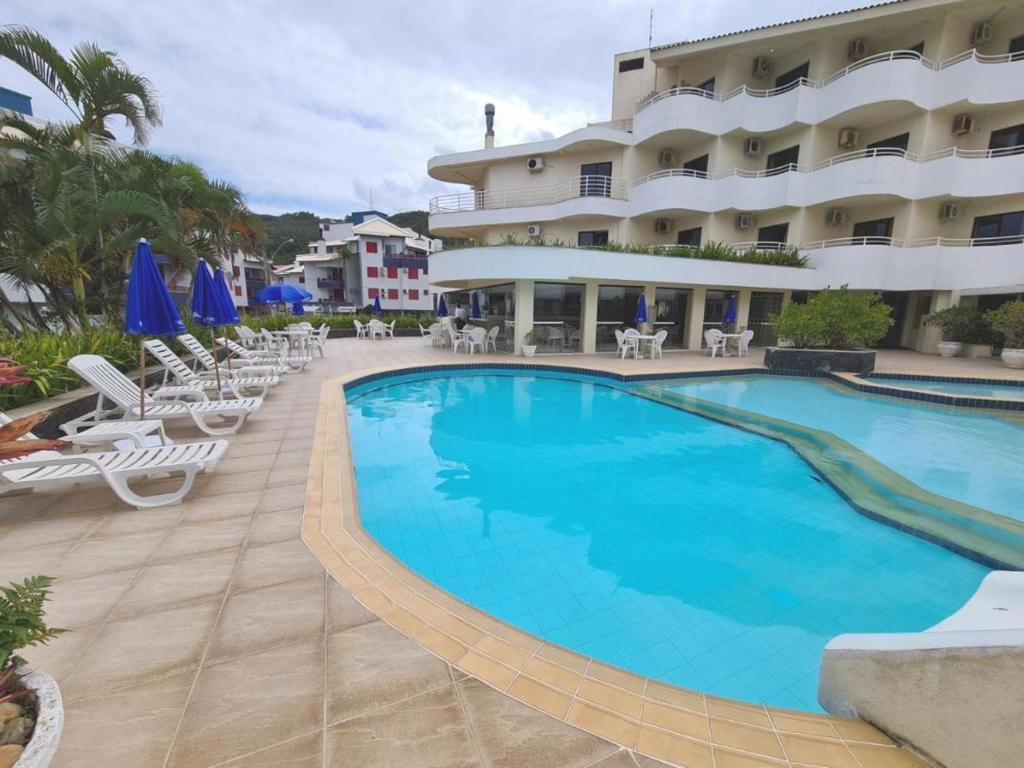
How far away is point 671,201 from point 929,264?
30.1 ft

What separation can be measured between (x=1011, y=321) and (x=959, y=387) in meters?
4.38

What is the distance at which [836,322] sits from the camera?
12.4 meters

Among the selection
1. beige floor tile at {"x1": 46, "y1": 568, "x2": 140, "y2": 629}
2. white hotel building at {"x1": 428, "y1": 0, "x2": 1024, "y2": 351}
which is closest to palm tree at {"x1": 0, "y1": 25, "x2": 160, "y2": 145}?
white hotel building at {"x1": 428, "y1": 0, "x2": 1024, "y2": 351}

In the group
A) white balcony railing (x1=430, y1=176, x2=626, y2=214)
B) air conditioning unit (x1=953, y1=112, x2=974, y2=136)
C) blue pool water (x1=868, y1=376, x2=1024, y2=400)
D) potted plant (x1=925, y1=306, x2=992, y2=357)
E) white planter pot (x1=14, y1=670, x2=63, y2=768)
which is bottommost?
blue pool water (x1=868, y1=376, x2=1024, y2=400)

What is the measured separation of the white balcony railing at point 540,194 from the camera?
1875cm

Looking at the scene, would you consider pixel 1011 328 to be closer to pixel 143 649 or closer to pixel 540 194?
pixel 540 194

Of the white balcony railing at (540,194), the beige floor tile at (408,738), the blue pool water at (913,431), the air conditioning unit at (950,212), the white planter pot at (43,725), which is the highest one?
the white balcony railing at (540,194)

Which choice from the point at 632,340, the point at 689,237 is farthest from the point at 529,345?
the point at 689,237

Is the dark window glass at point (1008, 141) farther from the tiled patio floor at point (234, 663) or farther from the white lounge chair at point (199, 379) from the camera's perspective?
the white lounge chair at point (199, 379)

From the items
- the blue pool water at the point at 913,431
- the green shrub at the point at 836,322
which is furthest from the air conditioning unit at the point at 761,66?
the blue pool water at the point at 913,431

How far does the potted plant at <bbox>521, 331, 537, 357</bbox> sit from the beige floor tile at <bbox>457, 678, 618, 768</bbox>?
496 inches

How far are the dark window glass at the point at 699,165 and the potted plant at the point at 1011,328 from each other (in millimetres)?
10606

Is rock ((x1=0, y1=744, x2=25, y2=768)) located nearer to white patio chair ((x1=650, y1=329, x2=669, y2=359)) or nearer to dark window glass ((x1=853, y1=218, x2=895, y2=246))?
white patio chair ((x1=650, y1=329, x2=669, y2=359))

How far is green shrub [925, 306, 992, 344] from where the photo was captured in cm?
1481
